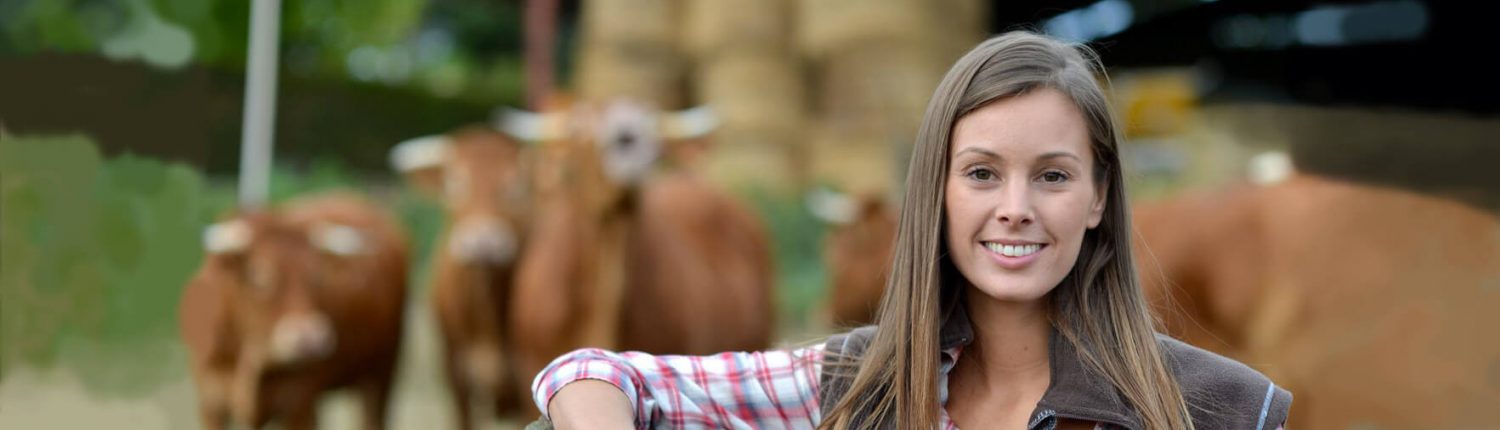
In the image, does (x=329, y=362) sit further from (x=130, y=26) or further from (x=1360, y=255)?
(x=1360, y=255)

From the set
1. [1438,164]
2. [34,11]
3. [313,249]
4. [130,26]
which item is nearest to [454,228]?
[313,249]

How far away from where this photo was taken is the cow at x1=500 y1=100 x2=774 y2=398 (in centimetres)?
389

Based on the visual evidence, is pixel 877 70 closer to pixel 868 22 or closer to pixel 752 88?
pixel 868 22

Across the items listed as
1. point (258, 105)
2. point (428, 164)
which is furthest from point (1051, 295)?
point (258, 105)

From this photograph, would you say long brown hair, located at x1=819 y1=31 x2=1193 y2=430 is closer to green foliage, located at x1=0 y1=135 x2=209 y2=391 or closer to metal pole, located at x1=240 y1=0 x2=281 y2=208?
green foliage, located at x1=0 y1=135 x2=209 y2=391

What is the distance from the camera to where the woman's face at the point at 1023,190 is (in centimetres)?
134

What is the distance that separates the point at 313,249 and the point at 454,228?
1.38 feet

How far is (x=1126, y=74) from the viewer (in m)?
6.00

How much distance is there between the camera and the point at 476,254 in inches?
162

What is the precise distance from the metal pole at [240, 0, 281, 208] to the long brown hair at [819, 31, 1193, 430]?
3.24 meters

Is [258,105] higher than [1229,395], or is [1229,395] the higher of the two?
[1229,395]

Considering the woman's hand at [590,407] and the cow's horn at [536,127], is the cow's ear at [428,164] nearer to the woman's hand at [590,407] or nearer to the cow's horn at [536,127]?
the cow's horn at [536,127]

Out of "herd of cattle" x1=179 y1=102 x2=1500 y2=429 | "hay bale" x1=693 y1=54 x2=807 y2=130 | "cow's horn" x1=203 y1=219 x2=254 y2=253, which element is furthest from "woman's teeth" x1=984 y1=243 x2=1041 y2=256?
"hay bale" x1=693 y1=54 x2=807 y2=130

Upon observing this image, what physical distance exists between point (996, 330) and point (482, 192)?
2945mm
